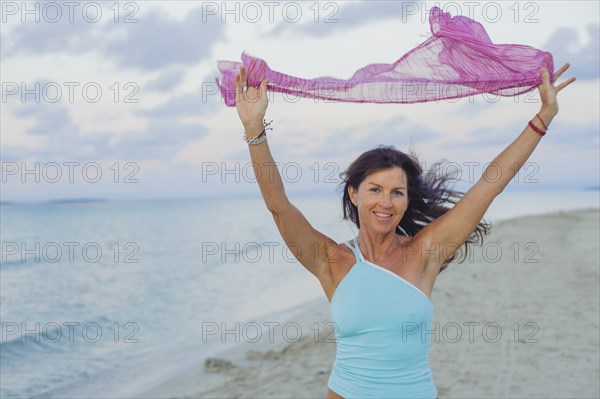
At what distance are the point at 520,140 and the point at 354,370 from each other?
4.40 feet

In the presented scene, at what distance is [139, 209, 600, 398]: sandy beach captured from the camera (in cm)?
689

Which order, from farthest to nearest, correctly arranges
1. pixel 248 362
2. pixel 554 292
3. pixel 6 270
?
pixel 6 270 < pixel 554 292 < pixel 248 362

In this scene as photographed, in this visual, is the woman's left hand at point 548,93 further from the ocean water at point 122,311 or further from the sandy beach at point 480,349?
the sandy beach at point 480,349

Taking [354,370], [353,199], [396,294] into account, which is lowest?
[354,370]

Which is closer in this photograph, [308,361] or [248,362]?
[308,361]

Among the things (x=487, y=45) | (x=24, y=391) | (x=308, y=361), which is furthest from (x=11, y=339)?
(x=487, y=45)

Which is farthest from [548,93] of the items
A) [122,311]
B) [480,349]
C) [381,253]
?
[122,311]

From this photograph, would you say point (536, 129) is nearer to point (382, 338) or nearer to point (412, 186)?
point (412, 186)

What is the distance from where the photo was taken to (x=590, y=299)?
10.9m

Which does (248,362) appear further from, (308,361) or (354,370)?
(354,370)

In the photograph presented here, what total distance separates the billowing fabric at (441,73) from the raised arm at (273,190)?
0.25 meters

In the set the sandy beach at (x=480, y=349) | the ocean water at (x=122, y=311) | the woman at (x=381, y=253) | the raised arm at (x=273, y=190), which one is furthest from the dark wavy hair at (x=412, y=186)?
the sandy beach at (x=480, y=349)

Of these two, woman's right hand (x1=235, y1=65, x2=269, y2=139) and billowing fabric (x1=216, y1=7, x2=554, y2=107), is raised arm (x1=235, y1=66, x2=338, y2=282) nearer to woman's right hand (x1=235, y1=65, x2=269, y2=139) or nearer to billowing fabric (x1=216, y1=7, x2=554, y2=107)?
woman's right hand (x1=235, y1=65, x2=269, y2=139)

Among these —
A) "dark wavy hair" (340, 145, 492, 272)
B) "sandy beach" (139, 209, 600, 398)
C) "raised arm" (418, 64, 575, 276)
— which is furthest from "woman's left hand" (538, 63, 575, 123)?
"sandy beach" (139, 209, 600, 398)
